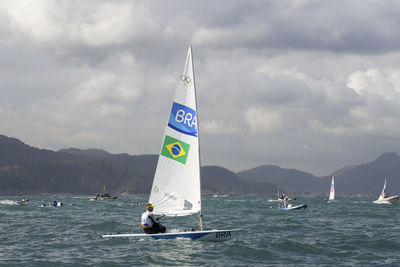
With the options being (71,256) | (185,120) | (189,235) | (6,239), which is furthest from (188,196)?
(6,239)

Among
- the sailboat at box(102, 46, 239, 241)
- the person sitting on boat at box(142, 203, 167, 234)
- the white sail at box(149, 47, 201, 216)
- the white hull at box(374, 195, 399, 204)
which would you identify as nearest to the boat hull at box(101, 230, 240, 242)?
the sailboat at box(102, 46, 239, 241)

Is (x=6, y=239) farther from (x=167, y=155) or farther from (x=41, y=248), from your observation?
(x=167, y=155)

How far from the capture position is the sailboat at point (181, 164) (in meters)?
25.2

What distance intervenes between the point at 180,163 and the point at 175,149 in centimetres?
86

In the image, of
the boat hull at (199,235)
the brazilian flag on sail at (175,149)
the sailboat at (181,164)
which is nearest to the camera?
the boat hull at (199,235)

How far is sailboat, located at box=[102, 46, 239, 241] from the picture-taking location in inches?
990

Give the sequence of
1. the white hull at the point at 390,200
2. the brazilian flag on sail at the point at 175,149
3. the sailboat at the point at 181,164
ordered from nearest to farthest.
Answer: the sailboat at the point at 181,164 < the brazilian flag on sail at the point at 175,149 < the white hull at the point at 390,200

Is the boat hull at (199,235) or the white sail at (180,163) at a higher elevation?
the white sail at (180,163)

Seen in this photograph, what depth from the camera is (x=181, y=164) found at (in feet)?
84.5

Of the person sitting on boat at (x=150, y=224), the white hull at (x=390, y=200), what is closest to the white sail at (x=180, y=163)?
the person sitting on boat at (x=150, y=224)

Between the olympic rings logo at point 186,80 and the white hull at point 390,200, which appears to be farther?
the white hull at point 390,200

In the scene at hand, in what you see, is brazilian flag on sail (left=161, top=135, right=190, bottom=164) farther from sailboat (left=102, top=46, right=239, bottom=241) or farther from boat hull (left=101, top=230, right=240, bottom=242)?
boat hull (left=101, top=230, right=240, bottom=242)

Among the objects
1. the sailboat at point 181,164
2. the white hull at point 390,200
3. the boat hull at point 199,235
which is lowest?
the boat hull at point 199,235

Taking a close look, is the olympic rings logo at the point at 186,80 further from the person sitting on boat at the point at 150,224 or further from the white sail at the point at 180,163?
the person sitting on boat at the point at 150,224
